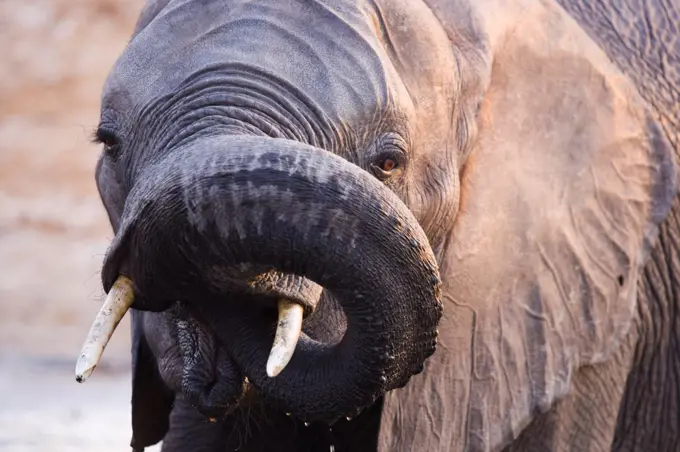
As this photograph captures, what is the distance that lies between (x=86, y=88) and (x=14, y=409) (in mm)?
2812

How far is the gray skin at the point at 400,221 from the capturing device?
229 centimetres

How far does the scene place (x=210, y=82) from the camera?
2.52 metres

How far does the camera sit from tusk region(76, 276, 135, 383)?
2291 mm

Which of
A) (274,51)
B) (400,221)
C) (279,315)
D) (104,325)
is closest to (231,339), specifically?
(279,315)

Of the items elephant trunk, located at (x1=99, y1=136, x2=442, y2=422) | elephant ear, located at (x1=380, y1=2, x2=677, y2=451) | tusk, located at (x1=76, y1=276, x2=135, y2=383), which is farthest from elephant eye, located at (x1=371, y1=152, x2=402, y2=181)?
tusk, located at (x1=76, y1=276, x2=135, y2=383)

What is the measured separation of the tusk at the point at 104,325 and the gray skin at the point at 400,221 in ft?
0.06

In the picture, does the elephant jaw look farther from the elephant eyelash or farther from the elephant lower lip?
the elephant eyelash

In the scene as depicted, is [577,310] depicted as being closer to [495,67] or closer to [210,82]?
[495,67]

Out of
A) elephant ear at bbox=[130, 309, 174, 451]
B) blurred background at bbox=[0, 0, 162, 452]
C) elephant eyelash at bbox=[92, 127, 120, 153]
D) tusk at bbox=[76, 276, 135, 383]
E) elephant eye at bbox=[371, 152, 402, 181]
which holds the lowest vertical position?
blurred background at bbox=[0, 0, 162, 452]

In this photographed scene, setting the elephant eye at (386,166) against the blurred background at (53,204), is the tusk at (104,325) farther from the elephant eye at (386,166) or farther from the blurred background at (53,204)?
the blurred background at (53,204)

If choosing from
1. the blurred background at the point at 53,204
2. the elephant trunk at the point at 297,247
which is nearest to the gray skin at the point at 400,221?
the elephant trunk at the point at 297,247

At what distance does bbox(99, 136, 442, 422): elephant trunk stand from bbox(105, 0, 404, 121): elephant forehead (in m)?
0.27

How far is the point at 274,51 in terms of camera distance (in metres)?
2.58

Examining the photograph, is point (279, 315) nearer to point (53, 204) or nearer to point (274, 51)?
point (274, 51)
